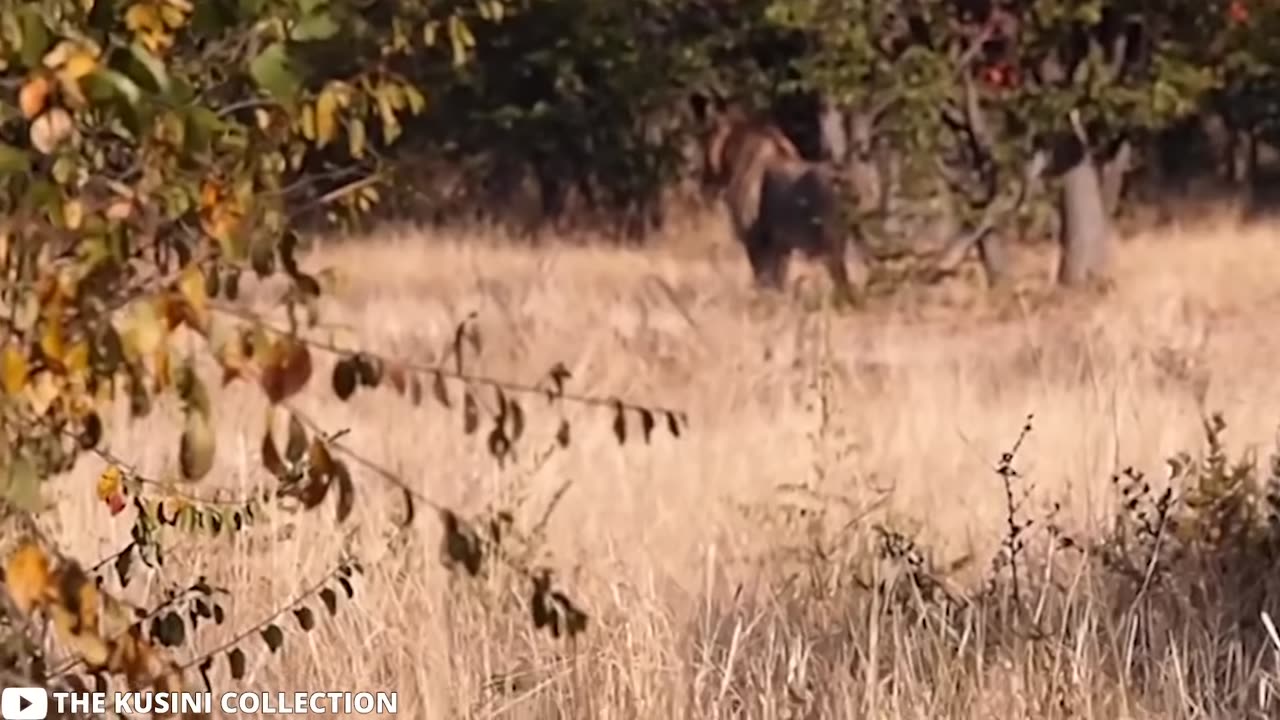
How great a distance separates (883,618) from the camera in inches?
167

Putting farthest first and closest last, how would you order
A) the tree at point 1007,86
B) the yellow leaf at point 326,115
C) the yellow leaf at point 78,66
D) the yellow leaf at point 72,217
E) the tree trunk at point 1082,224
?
the tree trunk at point 1082,224 → the tree at point 1007,86 → the yellow leaf at point 326,115 → the yellow leaf at point 72,217 → the yellow leaf at point 78,66

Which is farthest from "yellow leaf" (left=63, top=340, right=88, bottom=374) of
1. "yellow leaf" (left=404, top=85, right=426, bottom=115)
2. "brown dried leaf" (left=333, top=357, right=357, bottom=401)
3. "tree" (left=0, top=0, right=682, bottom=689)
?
"yellow leaf" (left=404, top=85, right=426, bottom=115)

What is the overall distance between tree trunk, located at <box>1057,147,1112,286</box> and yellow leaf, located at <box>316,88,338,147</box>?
15.7 meters

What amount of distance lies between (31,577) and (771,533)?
3948 millimetres

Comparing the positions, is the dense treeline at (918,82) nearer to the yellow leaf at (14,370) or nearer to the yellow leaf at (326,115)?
Result: the yellow leaf at (326,115)

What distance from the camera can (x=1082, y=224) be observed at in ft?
59.6

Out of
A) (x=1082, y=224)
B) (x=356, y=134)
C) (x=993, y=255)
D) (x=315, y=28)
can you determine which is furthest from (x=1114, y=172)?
(x=315, y=28)

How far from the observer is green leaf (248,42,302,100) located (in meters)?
1.89

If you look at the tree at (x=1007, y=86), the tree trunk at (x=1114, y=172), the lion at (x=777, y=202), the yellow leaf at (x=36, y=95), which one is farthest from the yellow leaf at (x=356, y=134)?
the tree trunk at (x=1114, y=172)

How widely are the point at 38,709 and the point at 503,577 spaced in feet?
7.80

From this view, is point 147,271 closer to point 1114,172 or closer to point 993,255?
point 993,255

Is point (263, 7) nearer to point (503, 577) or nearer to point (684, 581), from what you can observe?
point (503, 577)

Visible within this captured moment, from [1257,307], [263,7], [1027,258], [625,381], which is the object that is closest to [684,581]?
[263,7]

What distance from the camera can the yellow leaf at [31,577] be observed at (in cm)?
166
